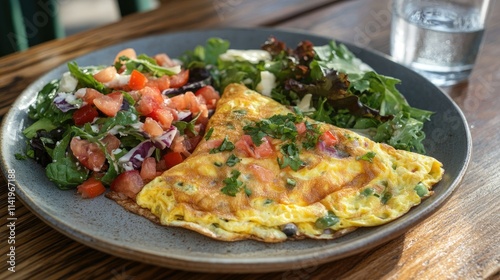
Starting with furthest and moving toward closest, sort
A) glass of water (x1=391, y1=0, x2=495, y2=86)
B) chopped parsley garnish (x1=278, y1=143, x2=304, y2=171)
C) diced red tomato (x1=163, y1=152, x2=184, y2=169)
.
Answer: glass of water (x1=391, y1=0, x2=495, y2=86) < diced red tomato (x1=163, y1=152, x2=184, y2=169) < chopped parsley garnish (x1=278, y1=143, x2=304, y2=171)

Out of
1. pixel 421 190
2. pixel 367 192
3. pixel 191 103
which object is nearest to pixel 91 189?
pixel 191 103

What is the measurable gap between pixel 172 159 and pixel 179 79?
0.69 meters

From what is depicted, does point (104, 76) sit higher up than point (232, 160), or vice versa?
point (104, 76)

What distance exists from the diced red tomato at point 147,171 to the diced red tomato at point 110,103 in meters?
0.30

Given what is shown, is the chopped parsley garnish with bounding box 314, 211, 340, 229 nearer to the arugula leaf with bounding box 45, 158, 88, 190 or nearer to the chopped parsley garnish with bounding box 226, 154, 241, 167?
the chopped parsley garnish with bounding box 226, 154, 241, 167

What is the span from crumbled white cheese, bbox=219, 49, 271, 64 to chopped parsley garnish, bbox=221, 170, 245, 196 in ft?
3.99

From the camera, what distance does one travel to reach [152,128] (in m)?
2.77

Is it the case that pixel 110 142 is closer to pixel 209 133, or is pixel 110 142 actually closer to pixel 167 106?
pixel 167 106

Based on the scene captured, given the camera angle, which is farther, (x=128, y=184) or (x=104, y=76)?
(x=104, y=76)

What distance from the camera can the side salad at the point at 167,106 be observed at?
8.94 ft

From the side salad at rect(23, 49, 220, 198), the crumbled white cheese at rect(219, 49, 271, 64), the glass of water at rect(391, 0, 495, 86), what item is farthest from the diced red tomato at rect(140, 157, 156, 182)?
the glass of water at rect(391, 0, 495, 86)

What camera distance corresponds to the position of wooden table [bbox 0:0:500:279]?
2.27 m

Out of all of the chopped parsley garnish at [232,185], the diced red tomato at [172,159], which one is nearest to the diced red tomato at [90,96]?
the diced red tomato at [172,159]

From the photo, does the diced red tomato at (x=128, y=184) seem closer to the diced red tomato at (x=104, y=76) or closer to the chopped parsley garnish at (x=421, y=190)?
the diced red tomato at (x=104, y=76)
